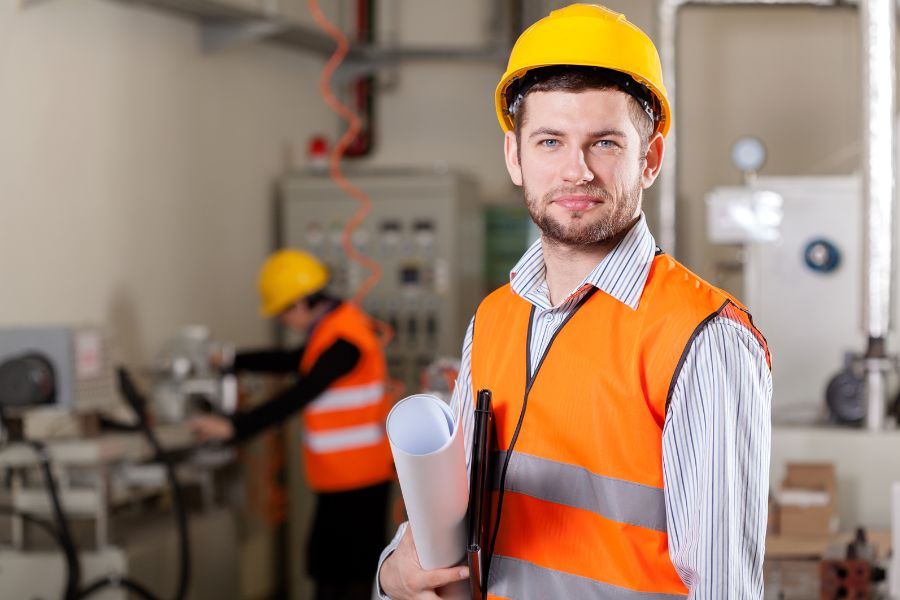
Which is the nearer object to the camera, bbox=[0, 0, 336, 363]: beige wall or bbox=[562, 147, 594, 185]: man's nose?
bbox=[562, 147, 594, 185]: man's nose

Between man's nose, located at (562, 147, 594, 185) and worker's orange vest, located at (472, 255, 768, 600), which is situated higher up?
Result: man's nose, located at (562, 147, 594, 185)

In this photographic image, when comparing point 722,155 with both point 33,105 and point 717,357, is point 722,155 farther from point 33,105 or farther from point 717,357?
point 717,357

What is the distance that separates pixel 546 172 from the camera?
1.24 metres

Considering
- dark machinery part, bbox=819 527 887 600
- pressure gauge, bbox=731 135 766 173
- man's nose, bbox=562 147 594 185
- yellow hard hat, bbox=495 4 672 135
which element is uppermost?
pressure gauge, bbox=731 135 766 173

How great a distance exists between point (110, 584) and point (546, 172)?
2.07 m

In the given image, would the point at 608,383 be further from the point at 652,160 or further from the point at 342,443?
the point at 342,443

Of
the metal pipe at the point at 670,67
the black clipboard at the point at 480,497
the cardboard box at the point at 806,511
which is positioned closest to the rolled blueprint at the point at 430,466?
the black clipboard at the point at 480,497

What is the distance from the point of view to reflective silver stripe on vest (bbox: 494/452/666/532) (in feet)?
3.81

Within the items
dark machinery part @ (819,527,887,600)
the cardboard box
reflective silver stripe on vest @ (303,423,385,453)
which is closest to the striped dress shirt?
dark machinery part @ (819,527,887,600)

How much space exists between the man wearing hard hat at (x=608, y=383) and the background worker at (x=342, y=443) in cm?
218

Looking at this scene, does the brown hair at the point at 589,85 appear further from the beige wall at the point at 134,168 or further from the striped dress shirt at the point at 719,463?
the beige wall at the point at 134,168

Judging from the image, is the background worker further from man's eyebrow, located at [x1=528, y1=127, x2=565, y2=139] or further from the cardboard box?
man's eyebrow, located at [x1=528, y1=127, x2=565, y2=139]

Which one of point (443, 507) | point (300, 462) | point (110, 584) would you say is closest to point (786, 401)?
point (300, 462)

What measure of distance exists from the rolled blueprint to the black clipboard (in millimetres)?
33
